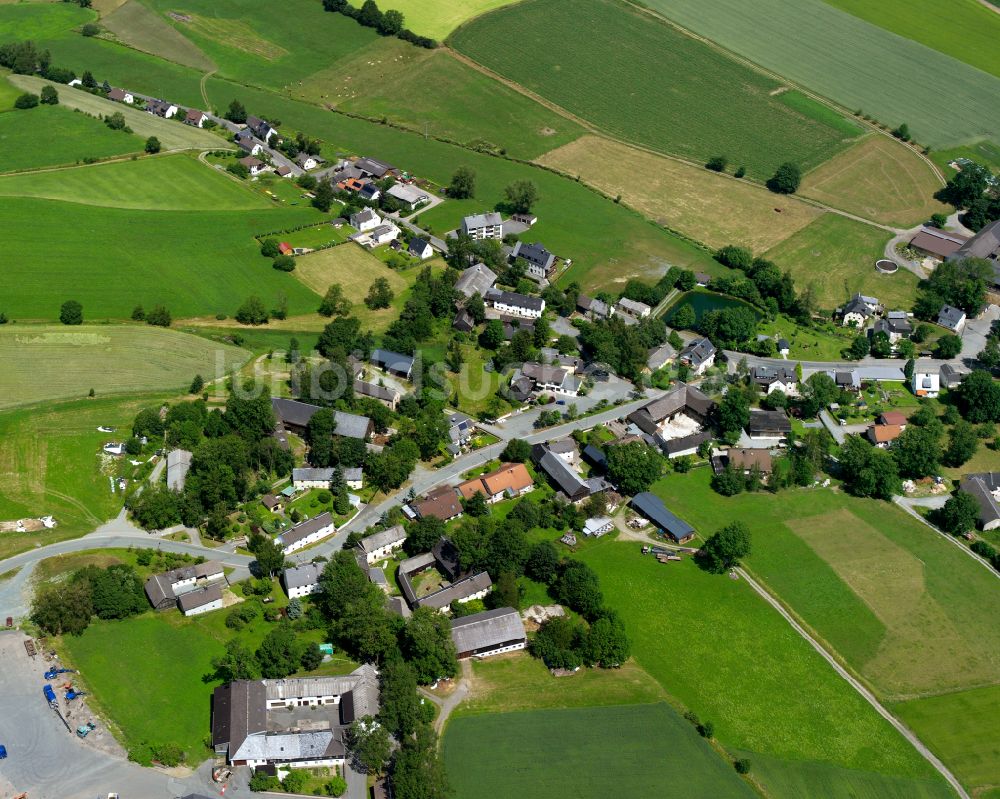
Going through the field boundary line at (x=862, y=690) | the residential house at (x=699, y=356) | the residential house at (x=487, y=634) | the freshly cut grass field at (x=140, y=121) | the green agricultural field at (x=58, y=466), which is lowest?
the green agricultural field at (x=58, y=466)

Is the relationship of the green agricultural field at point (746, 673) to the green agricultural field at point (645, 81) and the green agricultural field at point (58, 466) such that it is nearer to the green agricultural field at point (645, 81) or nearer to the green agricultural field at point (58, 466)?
the green agricultural field at point (58, 466)

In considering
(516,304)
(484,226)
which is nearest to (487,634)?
(516,304)

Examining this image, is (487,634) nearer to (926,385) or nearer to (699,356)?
(699,356)

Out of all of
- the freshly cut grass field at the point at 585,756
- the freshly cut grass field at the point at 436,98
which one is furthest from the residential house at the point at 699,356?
the freshly cut grass field at the point at 436,98

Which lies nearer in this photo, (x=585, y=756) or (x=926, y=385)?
(x=585, y=756)

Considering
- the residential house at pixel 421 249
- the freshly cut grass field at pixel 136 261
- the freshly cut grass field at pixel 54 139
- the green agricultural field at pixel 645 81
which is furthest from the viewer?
the green agricultural field at pixel 645 81

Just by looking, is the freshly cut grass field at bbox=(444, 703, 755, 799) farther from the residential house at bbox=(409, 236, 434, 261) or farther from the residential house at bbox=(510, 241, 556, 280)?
the residential house at bbox=(409, 236, 434, 261)

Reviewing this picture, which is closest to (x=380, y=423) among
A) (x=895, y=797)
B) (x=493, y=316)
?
(x=493, y=316)

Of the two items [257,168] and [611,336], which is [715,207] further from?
[257,168]

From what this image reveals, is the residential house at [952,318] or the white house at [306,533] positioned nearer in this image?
the white house at [306,533]
